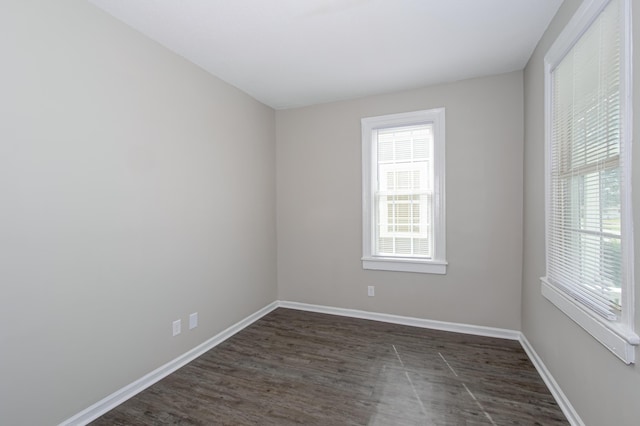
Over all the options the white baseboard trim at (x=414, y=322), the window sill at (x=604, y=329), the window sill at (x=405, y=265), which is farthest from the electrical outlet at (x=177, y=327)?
the window sill at (x=604, y=329)

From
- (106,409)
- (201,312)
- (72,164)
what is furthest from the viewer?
(201,312)

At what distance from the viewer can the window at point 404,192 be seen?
328 cm

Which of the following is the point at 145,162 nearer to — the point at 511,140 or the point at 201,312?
the point at 201,312

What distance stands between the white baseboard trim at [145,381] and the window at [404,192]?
1.77 meters

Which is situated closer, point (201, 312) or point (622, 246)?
point (622, 246)

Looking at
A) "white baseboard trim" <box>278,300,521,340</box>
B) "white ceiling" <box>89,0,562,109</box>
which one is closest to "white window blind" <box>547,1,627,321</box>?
"white ceiling" <box>89,0,562,109</box>

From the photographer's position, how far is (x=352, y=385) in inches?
89.7

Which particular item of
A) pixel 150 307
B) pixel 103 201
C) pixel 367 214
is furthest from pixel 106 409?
pixel 367 214

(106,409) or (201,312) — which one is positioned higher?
(201,312)

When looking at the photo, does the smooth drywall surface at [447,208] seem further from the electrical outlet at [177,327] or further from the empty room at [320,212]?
the electrical outlet at [177,327]

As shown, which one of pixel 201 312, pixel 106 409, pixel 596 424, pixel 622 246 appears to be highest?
pixel 622 246

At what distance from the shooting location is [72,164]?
1.83 m

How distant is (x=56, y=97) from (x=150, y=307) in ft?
5.09

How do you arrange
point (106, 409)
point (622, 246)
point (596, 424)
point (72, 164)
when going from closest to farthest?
point (622, 246)
point (596, 424)
point (72, 164)
point (106, 409)
